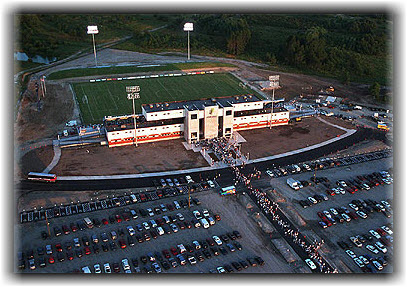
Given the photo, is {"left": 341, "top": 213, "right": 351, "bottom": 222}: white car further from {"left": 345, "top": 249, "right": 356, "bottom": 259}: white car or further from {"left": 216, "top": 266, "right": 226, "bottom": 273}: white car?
{"left": 216, "top": 266, "right": 226, "bottom": 273}: white car

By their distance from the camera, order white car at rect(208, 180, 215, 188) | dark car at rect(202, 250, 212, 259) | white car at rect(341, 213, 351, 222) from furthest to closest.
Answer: white car at rect(208, 180, 215, 188)
white car at rect(341, 213, 351, 222)
dark car at rect(202, 250, 212, 259)

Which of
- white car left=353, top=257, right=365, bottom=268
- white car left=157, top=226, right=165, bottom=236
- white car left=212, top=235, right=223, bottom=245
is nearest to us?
white car left=353, top=257, right=365, bottom=268

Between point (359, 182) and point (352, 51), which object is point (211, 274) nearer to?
point (359, 182)

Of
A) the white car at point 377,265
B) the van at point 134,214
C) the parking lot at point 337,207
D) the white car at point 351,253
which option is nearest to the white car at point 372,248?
the parking lot at point 337,207

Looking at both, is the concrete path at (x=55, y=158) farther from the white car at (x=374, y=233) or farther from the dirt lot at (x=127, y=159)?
the white car at (x=374, y=233)

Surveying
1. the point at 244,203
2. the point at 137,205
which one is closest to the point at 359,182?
the point at 244,203

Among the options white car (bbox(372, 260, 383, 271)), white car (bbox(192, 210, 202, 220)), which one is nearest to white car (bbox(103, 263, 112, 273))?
white car (bbox(192, 210, 202, 220))
